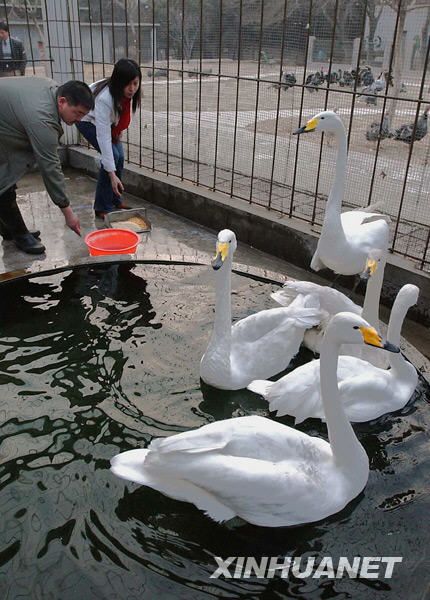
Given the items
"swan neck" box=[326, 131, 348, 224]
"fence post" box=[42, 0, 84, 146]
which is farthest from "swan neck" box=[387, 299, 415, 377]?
"fence post" box=[42, 0, 84, 146]

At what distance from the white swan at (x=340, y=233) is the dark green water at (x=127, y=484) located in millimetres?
838

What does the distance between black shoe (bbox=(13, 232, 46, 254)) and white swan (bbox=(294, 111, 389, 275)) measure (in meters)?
2.79

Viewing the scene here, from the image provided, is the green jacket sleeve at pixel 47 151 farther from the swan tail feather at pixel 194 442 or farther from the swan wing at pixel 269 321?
the swan tail feather at pixel 194 442

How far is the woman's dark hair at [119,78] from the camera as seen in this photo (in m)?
5.39

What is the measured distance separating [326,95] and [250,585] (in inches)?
177

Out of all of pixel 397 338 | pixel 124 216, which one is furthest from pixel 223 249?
pixel 124 216

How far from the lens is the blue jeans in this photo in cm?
607

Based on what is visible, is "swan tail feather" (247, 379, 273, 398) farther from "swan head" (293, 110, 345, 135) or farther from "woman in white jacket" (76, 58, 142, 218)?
"woman in white jacket" (76, 58, 142, 218)

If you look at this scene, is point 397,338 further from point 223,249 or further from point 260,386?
point 223,249

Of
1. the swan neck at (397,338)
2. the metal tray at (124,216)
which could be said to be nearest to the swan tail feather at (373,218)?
the swan neck at (397,338)

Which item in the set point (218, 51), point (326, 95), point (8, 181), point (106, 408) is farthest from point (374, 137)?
point (106, 408)

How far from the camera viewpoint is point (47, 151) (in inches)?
179

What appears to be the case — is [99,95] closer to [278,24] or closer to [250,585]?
[278,24]

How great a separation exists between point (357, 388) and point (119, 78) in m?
3.87
